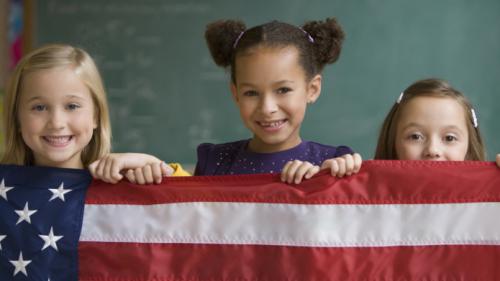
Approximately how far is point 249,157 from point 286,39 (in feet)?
1.40

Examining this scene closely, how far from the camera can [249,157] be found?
6.89 ft

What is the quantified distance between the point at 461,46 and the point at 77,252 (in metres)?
2.74

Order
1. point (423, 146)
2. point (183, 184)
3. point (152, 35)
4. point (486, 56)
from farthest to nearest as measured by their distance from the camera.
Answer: point (152, 35) → point (486, 56) → point (423, 146) → point (183, 184)

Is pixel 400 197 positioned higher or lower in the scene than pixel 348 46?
lower

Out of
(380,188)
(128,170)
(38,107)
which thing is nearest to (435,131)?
(380,188)

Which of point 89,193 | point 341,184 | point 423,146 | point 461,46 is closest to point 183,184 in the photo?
point 89,193

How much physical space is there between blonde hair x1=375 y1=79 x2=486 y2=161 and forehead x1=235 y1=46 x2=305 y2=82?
34 cm

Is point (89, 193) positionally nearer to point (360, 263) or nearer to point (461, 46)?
point (360, 263)

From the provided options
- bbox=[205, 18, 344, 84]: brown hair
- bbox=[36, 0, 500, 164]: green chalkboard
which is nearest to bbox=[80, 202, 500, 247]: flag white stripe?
bbox=[205, 18, 344, 84]: brown hair

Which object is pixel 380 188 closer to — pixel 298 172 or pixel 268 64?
pixel 298 172

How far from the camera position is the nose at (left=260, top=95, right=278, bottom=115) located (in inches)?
75.1

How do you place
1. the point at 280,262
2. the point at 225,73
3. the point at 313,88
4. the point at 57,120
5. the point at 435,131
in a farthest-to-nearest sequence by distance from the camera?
1. the point at 225,73
2. the point at 313,88
3. the point at 435,131
4. the point at 57,120
5. the point at 280,262

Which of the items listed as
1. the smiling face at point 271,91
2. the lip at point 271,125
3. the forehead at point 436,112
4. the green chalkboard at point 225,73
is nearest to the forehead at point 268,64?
the smiling face at point 271,91

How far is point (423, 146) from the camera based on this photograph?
1.86 metres
